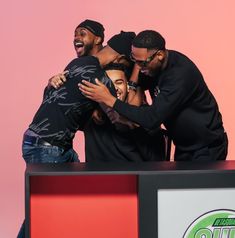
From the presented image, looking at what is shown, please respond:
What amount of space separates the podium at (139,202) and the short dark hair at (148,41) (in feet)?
2.40

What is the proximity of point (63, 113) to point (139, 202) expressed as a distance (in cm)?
75

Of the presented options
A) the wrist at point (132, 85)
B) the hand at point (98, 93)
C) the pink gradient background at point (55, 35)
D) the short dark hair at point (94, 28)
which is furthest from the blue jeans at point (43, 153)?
the pink gradient background at point (55, 35)

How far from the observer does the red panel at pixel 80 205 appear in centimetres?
313

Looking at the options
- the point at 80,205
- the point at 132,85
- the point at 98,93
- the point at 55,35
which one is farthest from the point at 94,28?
the point at 55,35

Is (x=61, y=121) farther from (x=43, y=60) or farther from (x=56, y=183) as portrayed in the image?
(x=43, y=60)

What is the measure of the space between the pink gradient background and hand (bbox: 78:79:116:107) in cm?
241

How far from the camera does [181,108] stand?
3779 mm

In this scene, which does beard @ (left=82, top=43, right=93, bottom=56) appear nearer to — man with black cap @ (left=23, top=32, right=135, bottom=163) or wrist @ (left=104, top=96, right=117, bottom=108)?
man with black cap @ (left=23, top=32, right=135, bottom=163)

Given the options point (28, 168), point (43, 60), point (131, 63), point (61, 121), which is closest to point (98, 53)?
point (131, 63)

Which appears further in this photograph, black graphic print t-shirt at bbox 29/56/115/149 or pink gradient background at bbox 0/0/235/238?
pink gradient background at bbox 0/0/235/238

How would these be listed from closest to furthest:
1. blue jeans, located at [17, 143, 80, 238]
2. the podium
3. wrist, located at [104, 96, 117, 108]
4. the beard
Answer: the podium → wrist, located at [104, 96, 117, 108] → blue jeans, located at [17, 143, 80, 238] → the beard

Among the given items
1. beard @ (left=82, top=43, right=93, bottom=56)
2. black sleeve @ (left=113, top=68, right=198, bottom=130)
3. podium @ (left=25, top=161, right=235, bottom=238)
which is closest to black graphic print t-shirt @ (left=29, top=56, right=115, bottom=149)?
black sleeve @ (left=113, top=68, right=198, bottom=130)

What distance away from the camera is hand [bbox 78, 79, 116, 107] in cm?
359

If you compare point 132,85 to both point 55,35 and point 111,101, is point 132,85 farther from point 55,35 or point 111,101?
point 55,35
